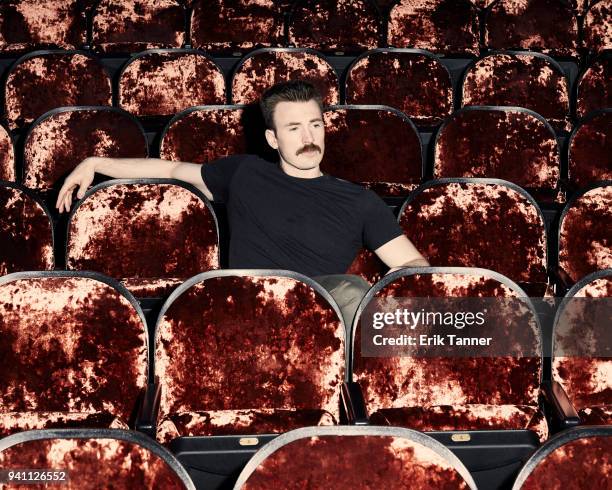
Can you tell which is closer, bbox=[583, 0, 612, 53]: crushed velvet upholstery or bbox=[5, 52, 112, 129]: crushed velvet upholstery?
bbox=[5, 52, 112, 129]: crushed velvet upholstery

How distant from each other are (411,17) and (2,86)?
0.91 meters

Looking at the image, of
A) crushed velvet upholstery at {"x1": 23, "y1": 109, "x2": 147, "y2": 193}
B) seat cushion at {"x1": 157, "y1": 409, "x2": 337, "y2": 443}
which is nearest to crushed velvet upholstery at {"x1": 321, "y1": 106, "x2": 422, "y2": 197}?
crushed velvet upholstery at {"x1": 23, "y1": 109, "x2": 147, "y2": 193}

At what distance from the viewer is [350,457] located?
60 cm

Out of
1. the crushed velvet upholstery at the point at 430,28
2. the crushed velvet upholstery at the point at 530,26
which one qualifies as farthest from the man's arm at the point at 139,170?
the crushed velvet upholstery at the point at 530,26

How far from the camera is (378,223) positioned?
102cm

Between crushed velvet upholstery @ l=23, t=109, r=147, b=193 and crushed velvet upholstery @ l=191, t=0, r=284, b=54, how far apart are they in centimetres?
60

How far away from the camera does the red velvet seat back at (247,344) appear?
83 centimetres

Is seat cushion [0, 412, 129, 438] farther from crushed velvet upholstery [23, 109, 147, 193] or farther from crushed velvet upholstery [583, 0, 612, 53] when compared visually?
crushed velvet upholstery [583, 0, 612, 53]

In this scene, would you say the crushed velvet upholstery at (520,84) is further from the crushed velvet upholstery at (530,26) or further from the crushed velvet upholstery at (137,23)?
the crushed velvet upholstery at (137,23)

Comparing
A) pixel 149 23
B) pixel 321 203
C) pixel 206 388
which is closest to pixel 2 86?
pixel 149 23

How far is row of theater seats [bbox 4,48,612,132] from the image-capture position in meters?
1.58

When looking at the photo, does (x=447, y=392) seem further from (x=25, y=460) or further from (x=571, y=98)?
(x=571, y=98)

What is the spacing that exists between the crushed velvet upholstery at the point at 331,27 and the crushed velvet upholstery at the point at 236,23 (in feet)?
0.18

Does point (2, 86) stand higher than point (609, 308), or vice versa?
point (2, 86)
